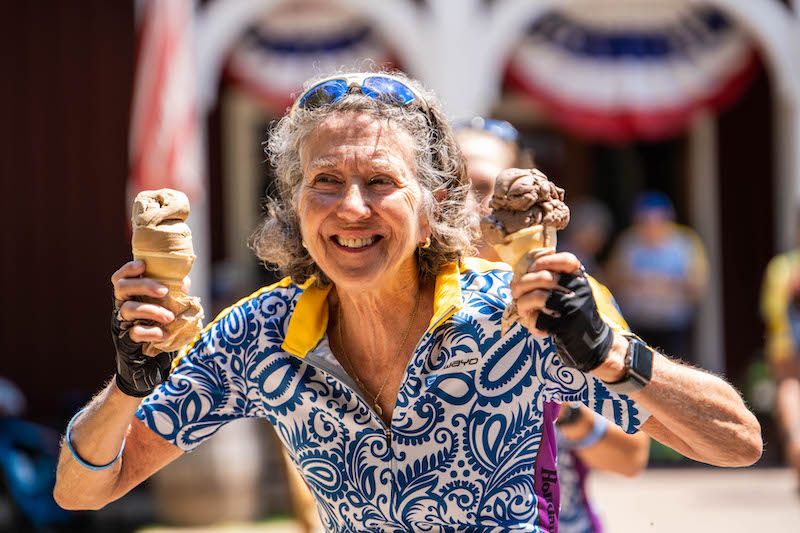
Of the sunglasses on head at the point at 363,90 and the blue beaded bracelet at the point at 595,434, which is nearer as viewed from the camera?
the sunglasses on head at the point at 363,90

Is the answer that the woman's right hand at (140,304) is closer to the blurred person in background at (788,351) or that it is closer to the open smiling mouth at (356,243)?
the open smiling mouth at (356,243)

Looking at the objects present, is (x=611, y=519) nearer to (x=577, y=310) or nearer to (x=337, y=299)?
(x=337, y=299)

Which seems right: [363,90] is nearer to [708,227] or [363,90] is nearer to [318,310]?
[318,310]

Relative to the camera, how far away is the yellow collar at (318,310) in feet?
8.08

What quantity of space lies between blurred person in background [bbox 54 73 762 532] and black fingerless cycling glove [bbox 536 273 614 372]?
0.10 m

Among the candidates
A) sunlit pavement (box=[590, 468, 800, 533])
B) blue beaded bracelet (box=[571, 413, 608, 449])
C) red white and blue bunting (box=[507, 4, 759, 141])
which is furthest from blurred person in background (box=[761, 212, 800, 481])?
red white and blue bunting (box=[507, 4, 759, 141])

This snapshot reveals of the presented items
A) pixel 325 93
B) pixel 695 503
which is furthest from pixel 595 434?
pixel 695 503

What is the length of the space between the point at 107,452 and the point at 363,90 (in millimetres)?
966

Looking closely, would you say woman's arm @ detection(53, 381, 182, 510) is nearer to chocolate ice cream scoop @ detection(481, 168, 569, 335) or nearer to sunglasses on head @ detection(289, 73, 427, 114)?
sunglasses on head @ detection(289, 73, 427, 114)

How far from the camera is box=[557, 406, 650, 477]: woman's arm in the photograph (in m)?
3.42

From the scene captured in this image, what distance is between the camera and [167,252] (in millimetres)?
2350

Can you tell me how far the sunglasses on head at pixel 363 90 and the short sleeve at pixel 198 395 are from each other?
1.88ft

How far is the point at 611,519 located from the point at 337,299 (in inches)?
186

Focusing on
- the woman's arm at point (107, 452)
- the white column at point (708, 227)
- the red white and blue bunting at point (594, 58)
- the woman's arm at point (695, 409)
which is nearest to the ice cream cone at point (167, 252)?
the woman's arm at point (107, 452)
